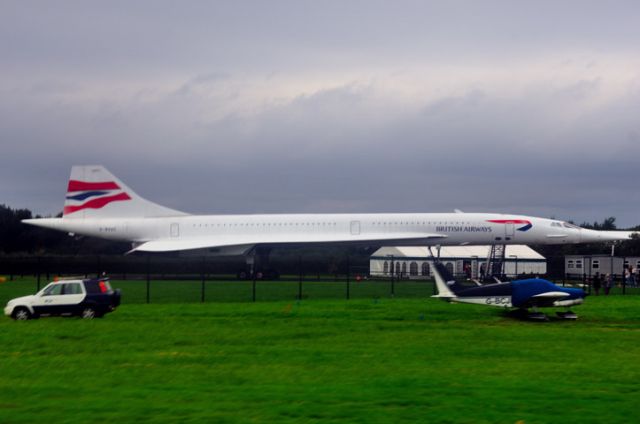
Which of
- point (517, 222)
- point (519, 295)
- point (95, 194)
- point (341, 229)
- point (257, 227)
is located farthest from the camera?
point (95, 194)

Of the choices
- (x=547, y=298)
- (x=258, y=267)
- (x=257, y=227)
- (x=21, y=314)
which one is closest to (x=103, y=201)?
(x=257, y=227)

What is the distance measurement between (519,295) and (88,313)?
11.4 meters

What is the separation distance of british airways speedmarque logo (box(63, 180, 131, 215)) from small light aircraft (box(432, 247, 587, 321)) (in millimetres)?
35708

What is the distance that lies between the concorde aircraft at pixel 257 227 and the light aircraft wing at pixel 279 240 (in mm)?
59

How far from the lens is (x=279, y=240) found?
50.7m

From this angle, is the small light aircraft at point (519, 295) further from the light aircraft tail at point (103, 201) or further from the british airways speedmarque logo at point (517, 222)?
the light aircraft tail at point (103, 201)

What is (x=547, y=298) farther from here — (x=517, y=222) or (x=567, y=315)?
(x=517, y=222)

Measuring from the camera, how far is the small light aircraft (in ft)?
70.4

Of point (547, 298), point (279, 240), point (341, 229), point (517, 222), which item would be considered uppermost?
point (517, 222)

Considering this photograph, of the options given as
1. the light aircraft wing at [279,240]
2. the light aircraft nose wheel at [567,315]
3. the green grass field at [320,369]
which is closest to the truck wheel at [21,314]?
the green grass field at [320,369]

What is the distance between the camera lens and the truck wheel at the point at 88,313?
21.4 metres

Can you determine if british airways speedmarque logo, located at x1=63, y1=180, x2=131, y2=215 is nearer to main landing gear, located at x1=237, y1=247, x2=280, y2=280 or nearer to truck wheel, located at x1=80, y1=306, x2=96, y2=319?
main landing gear, located at x1=237, y1=247, x2=280, y2=280

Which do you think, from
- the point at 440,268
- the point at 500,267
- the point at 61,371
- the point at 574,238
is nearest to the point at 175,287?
the point at 500,267

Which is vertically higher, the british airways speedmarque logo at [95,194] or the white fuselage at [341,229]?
the british airways speedmarque logo at [95,194]
